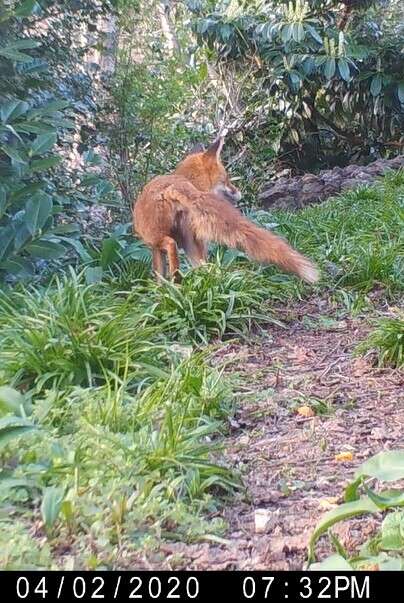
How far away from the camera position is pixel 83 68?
7535mm

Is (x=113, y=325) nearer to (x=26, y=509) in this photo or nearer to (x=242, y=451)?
(x=242, y=451)

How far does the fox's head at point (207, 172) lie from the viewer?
6.43 metres

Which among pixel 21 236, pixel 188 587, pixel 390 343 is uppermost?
pixel 21 236

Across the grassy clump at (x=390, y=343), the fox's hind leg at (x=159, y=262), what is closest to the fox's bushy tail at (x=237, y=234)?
the fox's hind leg at (x=159, y=262)

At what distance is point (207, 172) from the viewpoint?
6.52m

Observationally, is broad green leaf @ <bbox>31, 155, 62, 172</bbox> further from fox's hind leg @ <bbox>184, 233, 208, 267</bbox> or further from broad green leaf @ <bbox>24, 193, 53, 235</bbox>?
fox's hind leg @ <bbox>184, 233, 208, 267</bbox>

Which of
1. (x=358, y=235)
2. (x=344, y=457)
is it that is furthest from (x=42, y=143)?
(x=344, y=457)

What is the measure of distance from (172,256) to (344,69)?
19.0 ft

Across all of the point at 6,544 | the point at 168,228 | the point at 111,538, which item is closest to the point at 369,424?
the point at 111,538

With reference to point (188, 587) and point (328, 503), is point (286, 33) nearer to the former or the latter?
point (328, 503)

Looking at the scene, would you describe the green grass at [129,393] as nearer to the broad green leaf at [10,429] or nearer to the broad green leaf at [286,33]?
the broad green leaf at [10,429]

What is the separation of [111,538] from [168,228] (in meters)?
3.40

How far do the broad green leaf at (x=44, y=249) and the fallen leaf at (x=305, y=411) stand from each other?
2175 mm

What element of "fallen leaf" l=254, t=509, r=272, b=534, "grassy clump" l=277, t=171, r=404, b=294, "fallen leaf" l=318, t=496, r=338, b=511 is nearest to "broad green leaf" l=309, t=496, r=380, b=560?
"fallen leaf" l=254, t=509, r=272, b=534
